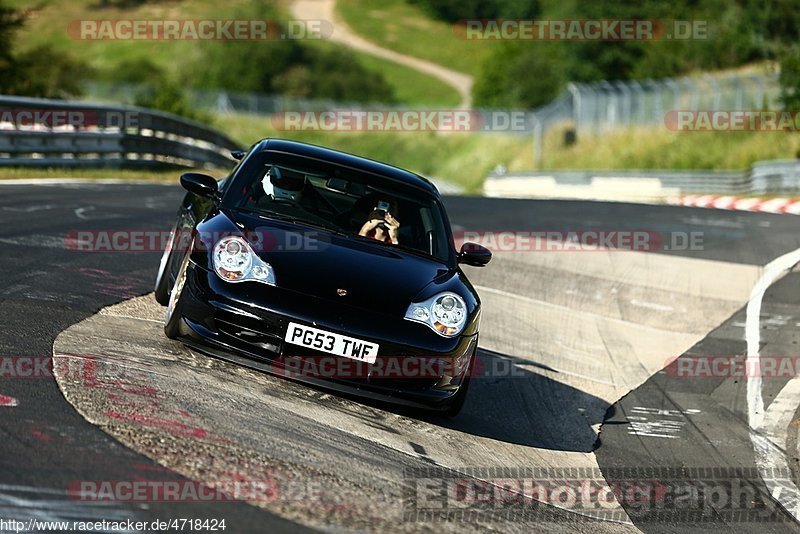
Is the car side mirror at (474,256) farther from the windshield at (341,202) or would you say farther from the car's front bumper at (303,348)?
the car's front bumper at (303,348)

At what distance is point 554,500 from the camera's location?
568 cm

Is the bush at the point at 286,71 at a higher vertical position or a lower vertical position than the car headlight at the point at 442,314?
higher

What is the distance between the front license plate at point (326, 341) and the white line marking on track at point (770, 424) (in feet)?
7.82

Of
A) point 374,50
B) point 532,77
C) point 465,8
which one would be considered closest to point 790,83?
point 532,77

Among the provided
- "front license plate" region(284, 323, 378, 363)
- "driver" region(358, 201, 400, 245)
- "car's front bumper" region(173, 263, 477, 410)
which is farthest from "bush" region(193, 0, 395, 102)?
"front license plate" region(284, 323, 378, 363)

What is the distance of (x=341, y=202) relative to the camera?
7.38 meters

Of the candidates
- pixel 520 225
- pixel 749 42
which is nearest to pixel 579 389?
pixel 520 225

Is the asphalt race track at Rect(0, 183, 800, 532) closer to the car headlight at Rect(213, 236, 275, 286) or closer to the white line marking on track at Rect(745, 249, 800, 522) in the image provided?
the white line marking on track at Rect(745, 249, 800, 522)

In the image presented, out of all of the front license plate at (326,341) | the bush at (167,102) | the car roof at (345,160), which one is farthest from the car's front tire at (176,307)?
the bush at (167,102)

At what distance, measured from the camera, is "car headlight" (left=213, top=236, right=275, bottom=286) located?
20.6 ft

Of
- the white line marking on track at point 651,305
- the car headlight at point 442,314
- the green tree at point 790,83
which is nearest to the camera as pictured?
A: the car headlight at point 442,314

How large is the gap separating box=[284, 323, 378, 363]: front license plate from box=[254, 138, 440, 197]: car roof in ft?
6.00

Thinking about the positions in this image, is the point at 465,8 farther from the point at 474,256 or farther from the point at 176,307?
the point at 176,307

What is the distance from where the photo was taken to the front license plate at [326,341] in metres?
6.05
